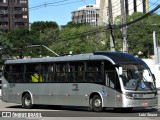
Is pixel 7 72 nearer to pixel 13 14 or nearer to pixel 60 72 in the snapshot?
pixel 60 72

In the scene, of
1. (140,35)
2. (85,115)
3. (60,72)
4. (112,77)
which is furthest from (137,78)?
(140,35)

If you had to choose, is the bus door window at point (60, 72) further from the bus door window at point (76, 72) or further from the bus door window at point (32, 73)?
the bus door window at point (32, 73)

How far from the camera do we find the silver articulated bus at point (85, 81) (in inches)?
812

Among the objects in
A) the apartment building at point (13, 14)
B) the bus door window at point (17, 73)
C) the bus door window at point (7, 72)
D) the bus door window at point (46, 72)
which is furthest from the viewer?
the apartment building at point (13, 14)

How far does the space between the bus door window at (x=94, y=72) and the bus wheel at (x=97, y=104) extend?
2.82ft

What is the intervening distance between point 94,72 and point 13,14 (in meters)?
121

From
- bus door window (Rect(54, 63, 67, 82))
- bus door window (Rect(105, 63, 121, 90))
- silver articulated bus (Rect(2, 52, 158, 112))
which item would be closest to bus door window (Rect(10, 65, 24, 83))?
silver articulated bus (Rect(2, 52, 158, 112))

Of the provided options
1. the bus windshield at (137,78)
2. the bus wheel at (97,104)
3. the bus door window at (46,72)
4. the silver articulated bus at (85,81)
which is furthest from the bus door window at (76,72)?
the bus windshield at (137,78)

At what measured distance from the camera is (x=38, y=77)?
25.4m

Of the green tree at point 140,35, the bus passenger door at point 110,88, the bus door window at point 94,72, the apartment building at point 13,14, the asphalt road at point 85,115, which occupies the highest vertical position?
the apartment building at point 13,14

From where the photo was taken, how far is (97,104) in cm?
2162

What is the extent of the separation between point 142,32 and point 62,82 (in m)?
58.1

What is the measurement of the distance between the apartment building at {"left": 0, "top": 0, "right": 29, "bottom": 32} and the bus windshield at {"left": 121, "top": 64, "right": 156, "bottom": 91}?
113346 mm

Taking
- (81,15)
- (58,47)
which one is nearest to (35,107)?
(58,47)
